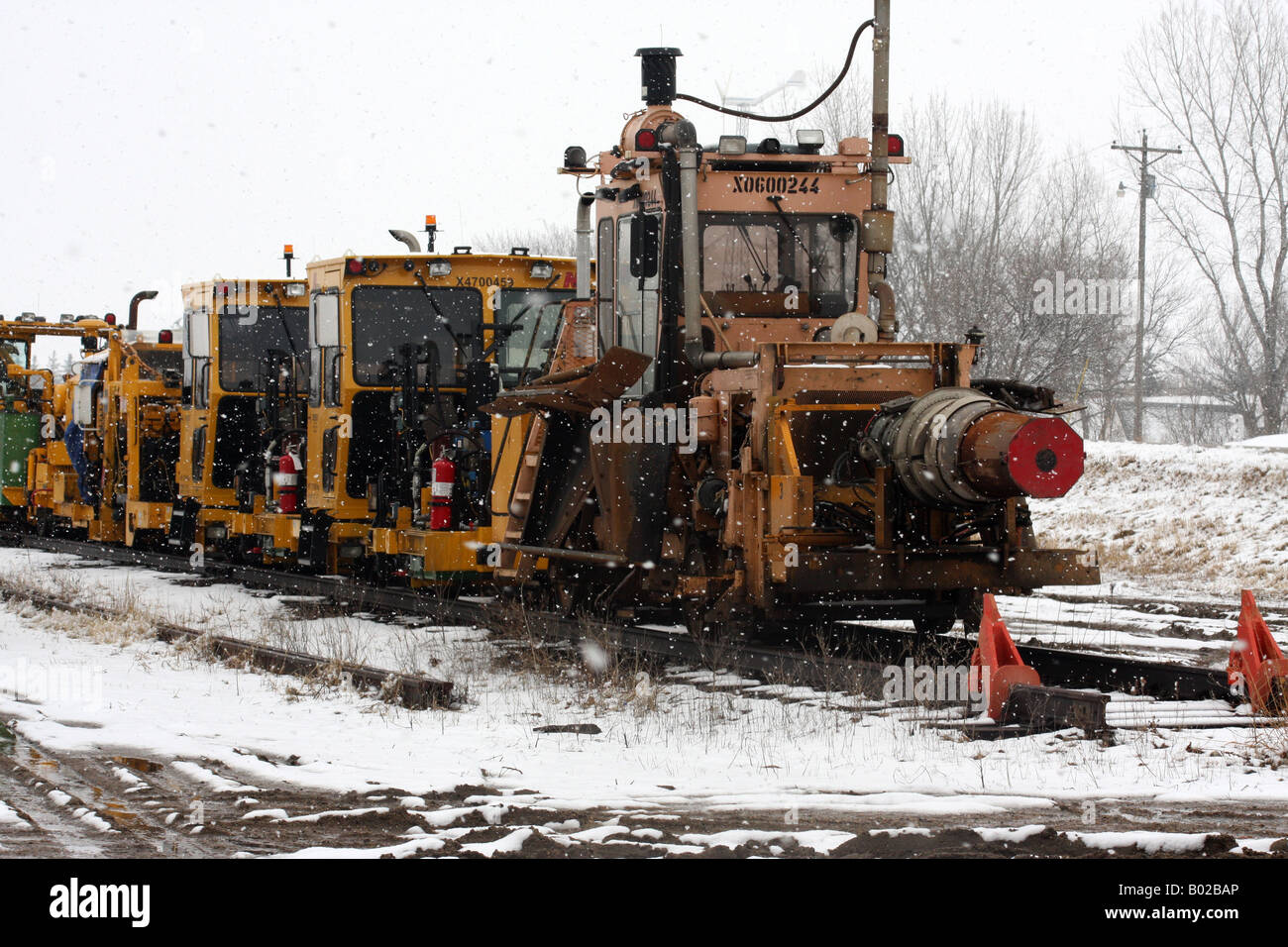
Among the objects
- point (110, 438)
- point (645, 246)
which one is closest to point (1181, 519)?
point (645, 246)

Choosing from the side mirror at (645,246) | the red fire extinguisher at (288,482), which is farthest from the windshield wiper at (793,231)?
the red fire extinguisher at (288,482)

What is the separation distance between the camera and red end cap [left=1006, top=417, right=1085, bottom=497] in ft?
31.0

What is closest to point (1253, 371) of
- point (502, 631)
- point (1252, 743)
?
point (502, 631)

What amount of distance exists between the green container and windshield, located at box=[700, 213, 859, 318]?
1894 centimetres

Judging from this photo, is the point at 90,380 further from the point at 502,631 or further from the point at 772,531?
the point at 772,531

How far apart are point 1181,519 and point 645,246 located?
14369 millimetres

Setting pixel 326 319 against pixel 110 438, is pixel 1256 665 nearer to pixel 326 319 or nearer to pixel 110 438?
pixel 326 319

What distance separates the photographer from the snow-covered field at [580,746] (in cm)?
711

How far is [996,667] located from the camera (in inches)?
355

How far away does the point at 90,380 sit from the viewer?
2538 cm

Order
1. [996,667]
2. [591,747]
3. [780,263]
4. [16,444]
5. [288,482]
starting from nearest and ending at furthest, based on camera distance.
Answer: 1. [591,747]
2. [996,667]
3. [780,263]
4. [288,482]
5. [16,444]

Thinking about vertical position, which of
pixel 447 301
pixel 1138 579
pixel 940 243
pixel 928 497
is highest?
pixel 940 243
